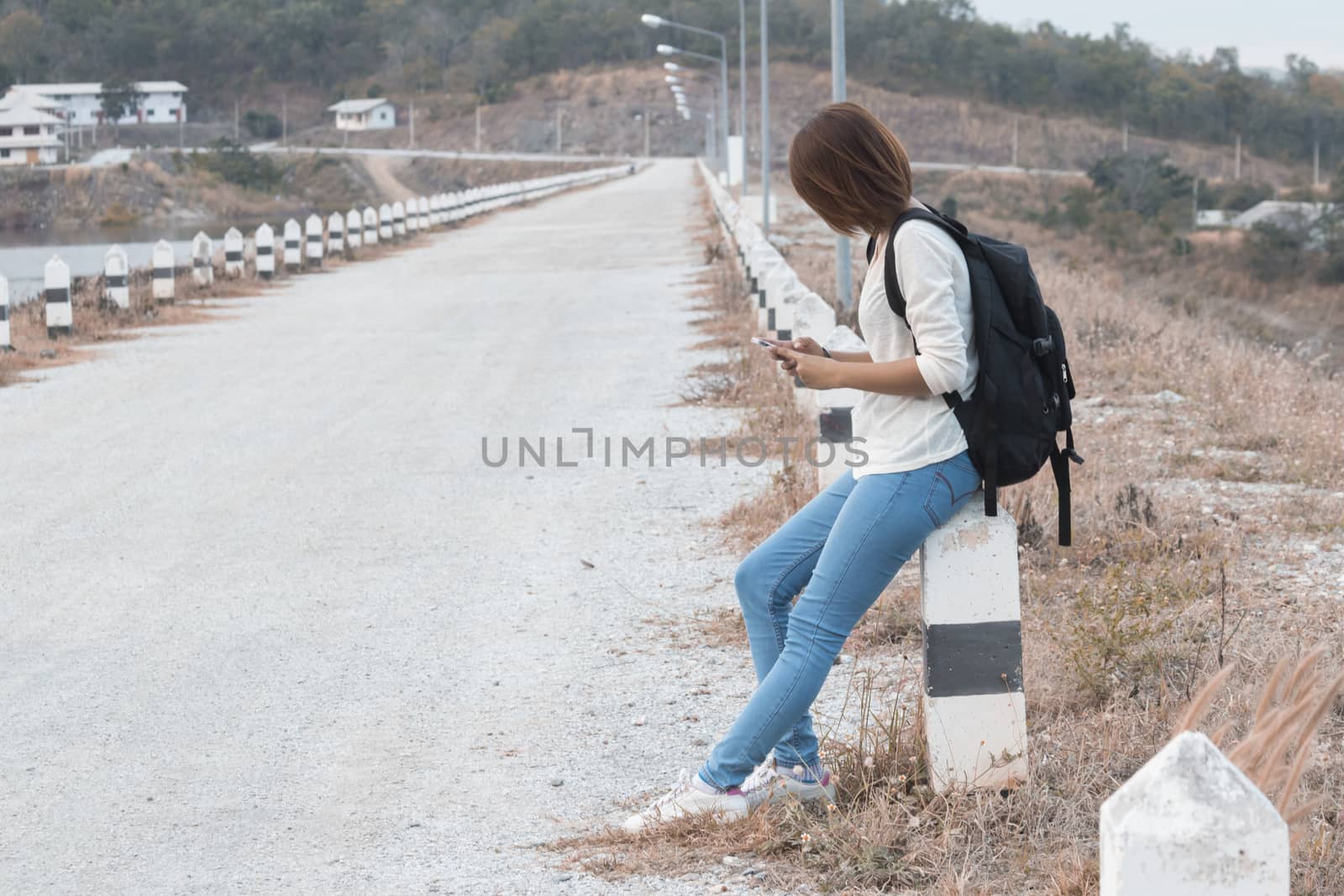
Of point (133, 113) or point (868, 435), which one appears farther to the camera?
point (133, 113)

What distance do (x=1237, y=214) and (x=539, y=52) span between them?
305 feet

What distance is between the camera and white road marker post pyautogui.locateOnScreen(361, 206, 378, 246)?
30.3m

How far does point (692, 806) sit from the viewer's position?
4125 mm

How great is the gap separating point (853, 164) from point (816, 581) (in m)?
1.01

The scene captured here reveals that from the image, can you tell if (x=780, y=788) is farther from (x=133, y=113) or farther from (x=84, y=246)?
(x=133, y=113)

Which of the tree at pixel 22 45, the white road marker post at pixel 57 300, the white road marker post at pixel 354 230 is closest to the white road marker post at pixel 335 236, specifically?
the white road marker post at pixel 354 230

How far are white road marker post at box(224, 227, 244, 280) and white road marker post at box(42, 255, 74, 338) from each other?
6.69 m

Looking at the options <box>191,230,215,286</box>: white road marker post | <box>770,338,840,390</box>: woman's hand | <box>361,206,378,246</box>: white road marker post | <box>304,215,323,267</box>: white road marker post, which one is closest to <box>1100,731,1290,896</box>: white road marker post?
<box>770,338,840,390</box>: woman's hand

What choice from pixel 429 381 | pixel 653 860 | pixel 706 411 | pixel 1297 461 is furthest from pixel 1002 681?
pixel 429 381

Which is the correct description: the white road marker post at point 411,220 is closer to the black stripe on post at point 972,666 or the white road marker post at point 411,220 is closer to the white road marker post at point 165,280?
the white road marker post at point 165,280

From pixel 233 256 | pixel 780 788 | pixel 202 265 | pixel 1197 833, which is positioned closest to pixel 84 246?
pixel 233 256

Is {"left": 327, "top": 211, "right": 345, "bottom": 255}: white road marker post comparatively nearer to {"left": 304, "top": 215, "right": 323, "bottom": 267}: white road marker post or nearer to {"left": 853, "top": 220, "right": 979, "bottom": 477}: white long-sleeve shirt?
{"left": 304, "top": 215, "right": 323, "bottom": 267}: white road marker post

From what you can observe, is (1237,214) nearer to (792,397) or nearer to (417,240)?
(417,240)

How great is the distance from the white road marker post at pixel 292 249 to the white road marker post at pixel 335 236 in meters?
1.80
